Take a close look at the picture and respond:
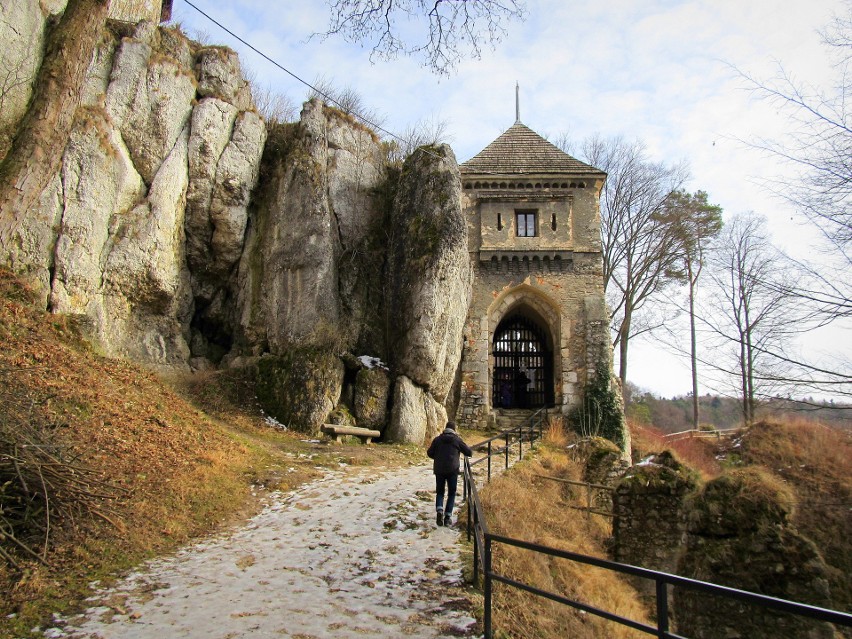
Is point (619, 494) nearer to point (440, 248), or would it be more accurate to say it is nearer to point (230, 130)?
point (440, 248)

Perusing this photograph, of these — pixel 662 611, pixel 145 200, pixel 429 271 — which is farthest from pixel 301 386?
pixel 662 611

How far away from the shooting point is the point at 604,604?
7969 millimetres

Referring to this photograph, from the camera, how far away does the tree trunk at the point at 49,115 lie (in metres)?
6.37

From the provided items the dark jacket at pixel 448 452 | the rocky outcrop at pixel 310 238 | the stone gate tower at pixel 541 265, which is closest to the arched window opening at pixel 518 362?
the stone gate tower at pixel 541 265

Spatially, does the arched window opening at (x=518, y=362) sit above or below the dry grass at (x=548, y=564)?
above

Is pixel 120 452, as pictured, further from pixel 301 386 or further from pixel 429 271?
pixel 429 271

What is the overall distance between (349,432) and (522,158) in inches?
497

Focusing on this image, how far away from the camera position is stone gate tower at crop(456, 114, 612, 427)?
19078mm

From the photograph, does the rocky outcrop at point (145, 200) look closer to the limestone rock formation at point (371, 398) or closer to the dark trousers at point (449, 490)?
the limestone rock formation at point (371, 398)

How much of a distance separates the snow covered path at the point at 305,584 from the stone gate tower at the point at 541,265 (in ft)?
36.8

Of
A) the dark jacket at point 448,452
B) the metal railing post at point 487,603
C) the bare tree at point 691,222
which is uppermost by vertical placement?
the bare tree at point 691,222

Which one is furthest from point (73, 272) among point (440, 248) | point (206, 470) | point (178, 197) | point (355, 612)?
point (355, 612)

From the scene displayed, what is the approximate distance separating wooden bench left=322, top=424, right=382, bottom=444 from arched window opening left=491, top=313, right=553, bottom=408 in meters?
8.65

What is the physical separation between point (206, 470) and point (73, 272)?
6.34 metres
